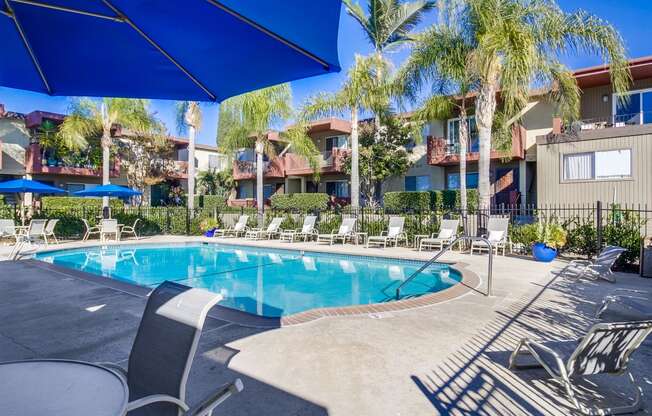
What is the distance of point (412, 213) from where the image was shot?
15664mm

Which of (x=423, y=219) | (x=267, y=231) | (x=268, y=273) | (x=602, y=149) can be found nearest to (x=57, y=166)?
(x=267, y=231)

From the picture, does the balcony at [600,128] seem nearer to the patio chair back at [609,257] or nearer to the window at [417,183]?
the window at [417,183]

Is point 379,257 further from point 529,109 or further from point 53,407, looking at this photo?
point 529,109

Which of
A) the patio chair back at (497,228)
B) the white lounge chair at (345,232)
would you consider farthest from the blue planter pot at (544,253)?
the white lounge chair at (345,232)

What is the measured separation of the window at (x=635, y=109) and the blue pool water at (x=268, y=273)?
13398 millimetres

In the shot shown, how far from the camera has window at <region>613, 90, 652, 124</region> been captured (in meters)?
17.2

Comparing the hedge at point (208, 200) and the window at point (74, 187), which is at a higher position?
the window at point (74, 187)

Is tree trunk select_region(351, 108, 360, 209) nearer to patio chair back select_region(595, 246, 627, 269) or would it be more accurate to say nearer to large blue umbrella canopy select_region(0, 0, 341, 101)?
patio chair back select_region(595, 246, 627, 269)

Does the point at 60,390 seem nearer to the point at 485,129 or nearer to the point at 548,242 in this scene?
the point at 548,242

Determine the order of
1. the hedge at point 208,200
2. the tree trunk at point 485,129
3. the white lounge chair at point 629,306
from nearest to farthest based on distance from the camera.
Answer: the white lounge chair at point 629,306
the tree trunk at point 485,129
the hedge at point 208,200

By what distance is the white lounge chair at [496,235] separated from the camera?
479 inches

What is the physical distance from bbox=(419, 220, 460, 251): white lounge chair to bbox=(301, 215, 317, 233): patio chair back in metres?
5.40

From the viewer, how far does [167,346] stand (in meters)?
2.22

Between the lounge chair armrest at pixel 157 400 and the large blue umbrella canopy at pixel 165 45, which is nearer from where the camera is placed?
the lounge chair armrest at pixel 157 400
